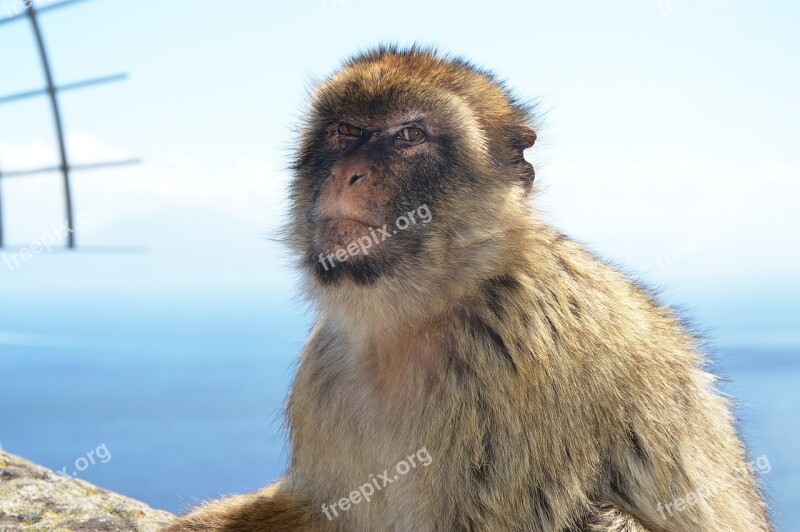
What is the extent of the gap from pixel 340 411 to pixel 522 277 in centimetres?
84

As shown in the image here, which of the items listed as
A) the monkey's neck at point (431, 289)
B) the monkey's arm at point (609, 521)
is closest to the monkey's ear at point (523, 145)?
the monkey's neck at point (431, 289)

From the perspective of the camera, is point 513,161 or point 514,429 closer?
point 514,429

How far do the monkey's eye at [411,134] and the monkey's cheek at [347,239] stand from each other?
0.40 m

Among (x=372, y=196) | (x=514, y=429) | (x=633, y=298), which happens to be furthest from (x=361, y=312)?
(x=633, y=298)

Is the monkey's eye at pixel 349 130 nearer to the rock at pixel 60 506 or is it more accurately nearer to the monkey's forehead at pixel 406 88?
the monkey's forehead at pixel 406 88

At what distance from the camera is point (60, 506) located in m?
3.61

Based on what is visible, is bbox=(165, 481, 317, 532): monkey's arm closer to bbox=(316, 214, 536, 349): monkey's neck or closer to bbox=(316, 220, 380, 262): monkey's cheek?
bbox=(316, 214, 536, 349): monkey's neck

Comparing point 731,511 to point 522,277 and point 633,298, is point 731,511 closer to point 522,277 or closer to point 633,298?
point 633,298

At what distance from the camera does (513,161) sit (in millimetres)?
3387

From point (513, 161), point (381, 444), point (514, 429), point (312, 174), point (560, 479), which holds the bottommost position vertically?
point (560, 479)

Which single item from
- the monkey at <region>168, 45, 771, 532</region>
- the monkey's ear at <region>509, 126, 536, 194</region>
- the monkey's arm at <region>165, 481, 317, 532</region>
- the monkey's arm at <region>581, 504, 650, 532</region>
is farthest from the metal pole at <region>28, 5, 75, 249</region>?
the monkey's arm at <region>581, 504, 650, 532</region>

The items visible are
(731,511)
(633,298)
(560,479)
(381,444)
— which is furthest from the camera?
(633,298)

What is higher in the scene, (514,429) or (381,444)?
(381,444)

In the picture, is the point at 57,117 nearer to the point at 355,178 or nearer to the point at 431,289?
the point at 355,178
